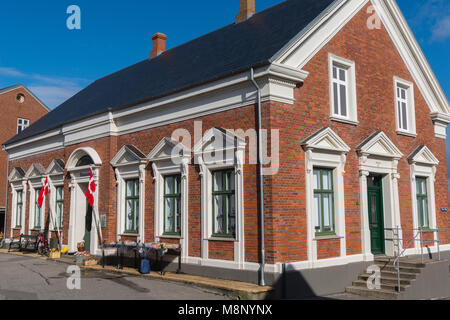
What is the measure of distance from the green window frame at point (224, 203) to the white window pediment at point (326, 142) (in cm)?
209

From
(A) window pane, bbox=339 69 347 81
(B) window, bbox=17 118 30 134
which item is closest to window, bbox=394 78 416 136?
(A) window pane, bbox=339 69 347 81

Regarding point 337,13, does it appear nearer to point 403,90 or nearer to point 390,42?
point 390,42

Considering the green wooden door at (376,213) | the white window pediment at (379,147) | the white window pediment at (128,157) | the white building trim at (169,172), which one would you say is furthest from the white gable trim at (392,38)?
the white window pediment at (128,157)

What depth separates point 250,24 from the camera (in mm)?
16109

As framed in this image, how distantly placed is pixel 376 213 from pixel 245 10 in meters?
9.05

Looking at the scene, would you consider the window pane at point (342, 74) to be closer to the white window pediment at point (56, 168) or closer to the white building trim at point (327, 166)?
the white building trim at point (327, 166)

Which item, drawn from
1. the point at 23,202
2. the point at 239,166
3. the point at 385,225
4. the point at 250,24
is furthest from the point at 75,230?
the point at 385,225

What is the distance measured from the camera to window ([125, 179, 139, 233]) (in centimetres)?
1493

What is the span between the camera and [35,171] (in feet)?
68.0

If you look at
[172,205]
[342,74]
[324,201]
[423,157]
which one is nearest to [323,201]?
[324,201]

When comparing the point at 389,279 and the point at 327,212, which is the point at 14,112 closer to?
the point at 327,212

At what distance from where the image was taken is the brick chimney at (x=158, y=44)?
22.1 meters

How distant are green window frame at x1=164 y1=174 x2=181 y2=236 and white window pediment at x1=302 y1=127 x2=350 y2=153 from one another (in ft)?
13.4

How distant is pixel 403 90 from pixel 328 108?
15.4ft
